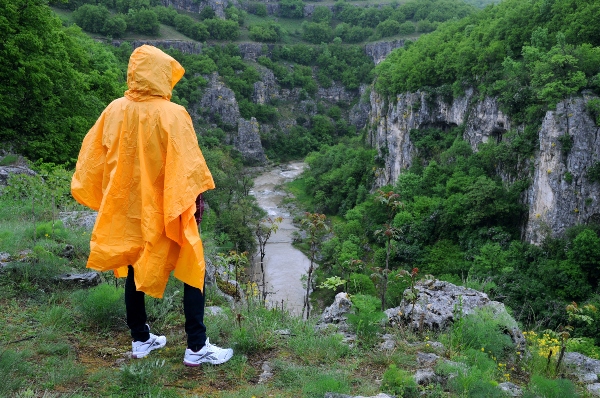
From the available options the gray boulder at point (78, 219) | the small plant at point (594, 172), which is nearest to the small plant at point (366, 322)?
the gray boulder at point (78, 219)

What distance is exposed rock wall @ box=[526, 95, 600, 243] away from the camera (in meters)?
23.6

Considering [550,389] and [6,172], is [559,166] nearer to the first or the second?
[6,172]

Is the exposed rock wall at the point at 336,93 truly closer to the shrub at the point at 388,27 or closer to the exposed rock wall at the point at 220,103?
the shrub at the point at 388,27

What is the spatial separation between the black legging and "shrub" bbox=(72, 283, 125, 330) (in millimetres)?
608

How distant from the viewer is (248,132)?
67.6 meters

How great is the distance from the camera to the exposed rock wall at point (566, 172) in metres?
23.6

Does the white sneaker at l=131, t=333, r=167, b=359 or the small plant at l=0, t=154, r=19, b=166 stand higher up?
the small plant at l=0, t=154, r=19, b=166

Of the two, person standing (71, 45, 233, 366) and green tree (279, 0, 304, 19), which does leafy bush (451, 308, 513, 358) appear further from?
green tree (279, 0, 304, 19)

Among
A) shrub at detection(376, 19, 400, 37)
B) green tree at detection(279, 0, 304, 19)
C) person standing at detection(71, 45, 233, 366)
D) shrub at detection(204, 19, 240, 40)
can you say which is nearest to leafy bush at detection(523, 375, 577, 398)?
person standing at detection(71, 45, 233, 366)

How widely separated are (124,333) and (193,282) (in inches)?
48.7

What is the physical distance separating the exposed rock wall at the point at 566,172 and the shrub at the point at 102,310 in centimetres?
2446

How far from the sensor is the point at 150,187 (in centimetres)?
329

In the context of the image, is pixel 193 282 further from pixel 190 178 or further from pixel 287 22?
pixel 287 22

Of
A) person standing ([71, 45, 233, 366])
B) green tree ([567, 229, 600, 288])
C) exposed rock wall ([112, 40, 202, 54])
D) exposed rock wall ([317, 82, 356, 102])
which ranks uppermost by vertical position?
exposed rock wall ([112, 40, 202, 54])
